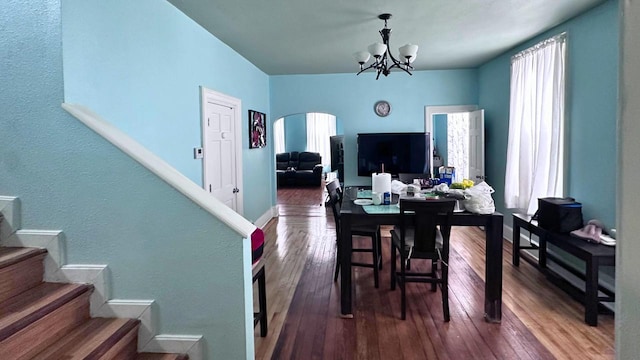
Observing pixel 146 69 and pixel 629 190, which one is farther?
pixel 146 69

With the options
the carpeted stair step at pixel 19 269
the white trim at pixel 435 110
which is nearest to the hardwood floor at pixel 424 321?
the carpeted stair step at pixel 19 269

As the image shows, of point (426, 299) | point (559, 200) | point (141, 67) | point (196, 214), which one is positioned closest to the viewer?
point (196, 214)

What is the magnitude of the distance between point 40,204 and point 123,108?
80 centimetres

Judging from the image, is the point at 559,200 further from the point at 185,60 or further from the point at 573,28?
the point at 185,60

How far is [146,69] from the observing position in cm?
281

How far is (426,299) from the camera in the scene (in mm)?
3287

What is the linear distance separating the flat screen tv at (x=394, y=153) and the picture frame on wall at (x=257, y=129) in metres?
1.62

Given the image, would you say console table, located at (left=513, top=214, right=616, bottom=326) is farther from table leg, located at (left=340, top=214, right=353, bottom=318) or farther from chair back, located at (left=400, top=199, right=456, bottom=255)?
table leg, located at (left=340, top=214, right=353, bottom=318)

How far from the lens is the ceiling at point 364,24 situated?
3291 mm

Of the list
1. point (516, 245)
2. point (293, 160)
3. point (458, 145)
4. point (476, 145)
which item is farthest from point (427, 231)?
point (293, 160)

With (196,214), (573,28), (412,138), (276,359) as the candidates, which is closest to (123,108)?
(196,214)

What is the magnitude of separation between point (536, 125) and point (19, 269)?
15.3ft

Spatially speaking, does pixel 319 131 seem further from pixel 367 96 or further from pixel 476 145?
pixel 476 145

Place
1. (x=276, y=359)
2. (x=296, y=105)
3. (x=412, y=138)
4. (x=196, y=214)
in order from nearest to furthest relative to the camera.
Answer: (x=196, y=214) → (x=276, y=359) → (x=412, y=138) → (x=296, y=105)
